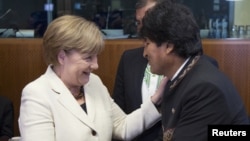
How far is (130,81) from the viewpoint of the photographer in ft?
8.14

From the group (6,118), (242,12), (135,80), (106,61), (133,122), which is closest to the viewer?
(133,122)

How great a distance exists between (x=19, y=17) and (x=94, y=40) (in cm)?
261

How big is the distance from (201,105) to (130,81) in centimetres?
101

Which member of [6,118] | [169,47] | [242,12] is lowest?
[6,118]

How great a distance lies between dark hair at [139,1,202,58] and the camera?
1.58 metres

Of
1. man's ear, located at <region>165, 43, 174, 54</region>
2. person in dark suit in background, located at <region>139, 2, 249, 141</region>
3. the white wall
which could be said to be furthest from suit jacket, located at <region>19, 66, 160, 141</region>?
the white wall

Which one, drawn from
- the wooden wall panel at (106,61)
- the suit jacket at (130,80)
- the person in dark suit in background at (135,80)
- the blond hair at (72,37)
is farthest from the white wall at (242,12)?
the blond hair at (72,37)

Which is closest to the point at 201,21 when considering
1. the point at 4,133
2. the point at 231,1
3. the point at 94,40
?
the point at 231,1

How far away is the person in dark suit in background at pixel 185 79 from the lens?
1494 millimetres

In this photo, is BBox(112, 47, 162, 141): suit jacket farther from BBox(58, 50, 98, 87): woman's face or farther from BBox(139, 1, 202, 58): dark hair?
BBox(139, 1, 202, 58): dark hair

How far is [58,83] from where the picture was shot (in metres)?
1.89

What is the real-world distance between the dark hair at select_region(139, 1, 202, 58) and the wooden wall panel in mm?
1846

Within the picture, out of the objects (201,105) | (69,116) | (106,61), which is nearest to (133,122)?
(69,116)

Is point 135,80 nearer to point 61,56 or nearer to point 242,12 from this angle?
point 61,56
